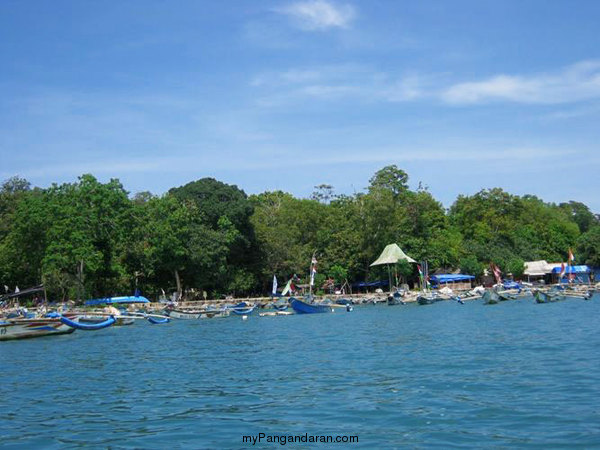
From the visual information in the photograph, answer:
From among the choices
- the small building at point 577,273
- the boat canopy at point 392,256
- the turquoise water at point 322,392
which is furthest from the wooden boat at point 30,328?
the small building at point 577,273

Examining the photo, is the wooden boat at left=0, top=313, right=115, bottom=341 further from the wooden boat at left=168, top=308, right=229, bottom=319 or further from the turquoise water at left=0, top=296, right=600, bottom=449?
the wooden boat at left=168, top=308, right=229, bottom=319

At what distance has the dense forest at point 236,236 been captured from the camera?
55.3m

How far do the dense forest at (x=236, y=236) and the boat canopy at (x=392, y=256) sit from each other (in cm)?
140

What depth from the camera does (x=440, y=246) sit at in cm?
7450

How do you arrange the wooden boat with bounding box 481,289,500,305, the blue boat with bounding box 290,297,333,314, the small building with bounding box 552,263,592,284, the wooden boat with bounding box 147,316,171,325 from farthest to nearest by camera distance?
the small building with bounding box 552,263,592,284 < the wooden boat with bounding box 481,289,500,305 < the blue boat with bounding box 290,297,333,314 < the wooden boat with bounding box 147,316,171,325

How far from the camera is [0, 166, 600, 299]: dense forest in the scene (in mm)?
55281

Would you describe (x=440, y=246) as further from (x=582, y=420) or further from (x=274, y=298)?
(x=582, y=420)

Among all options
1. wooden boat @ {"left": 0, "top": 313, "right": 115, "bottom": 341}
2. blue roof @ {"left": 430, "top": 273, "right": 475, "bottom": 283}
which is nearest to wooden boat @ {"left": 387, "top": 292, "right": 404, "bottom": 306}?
blue roof @ {"left": 430, "top": 273, "right": 475, "bottom": 283}

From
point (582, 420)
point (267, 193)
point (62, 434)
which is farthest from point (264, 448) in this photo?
point (267, 193)

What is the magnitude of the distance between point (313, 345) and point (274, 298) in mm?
38861

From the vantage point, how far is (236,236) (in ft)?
205

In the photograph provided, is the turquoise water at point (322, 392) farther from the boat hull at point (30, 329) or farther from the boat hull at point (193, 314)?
the boat hull at point (193, 314)

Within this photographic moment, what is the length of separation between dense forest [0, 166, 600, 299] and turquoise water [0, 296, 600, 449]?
30483 millimetres

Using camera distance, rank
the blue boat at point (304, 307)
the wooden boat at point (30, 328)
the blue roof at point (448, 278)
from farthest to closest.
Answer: the blue roof at point (448, 278), the blue boat at point (304, 307), the wooden boat at point (30, 328)
